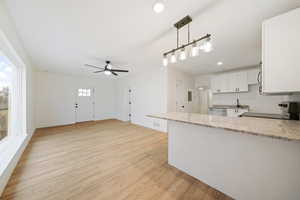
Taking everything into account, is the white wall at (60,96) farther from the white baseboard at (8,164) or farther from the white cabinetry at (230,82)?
the white cabinetry at (230,82)

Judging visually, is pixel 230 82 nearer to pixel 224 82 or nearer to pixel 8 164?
pixel 224 82

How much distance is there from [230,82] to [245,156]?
158 inches

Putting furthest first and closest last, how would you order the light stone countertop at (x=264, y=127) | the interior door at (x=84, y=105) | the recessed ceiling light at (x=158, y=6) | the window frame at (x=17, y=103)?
1. the interior door at (x=84, y=105)
2. the window frame at (x=17, y=103)
3. the recessed ceiling light at (x=158, y=6)
4. the light stone countertop at (x=264, y=127)

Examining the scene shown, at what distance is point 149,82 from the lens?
16.1ft

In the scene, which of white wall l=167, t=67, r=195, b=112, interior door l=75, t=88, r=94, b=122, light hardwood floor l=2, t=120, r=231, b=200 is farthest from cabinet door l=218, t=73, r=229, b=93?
interior door l=75, t=88, r=94, b=122

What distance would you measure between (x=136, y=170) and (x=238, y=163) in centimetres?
158

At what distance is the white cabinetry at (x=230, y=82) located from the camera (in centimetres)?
417

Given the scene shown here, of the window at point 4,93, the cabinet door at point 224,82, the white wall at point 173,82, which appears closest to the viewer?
the window at point 4,93

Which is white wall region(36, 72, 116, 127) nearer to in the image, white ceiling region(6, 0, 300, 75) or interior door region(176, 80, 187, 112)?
white ceiling region(6, 0, 300, 75)

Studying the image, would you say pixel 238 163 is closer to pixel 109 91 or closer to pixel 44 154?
pixel 44 154

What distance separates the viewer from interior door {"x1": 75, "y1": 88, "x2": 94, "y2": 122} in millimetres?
5867

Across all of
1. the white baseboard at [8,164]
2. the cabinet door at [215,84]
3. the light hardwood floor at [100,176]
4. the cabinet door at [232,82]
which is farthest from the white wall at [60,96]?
the cabinet door at [232,82]

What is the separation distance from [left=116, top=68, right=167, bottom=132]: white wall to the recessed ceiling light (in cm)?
276

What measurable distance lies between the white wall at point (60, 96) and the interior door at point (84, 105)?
0.18 metres
